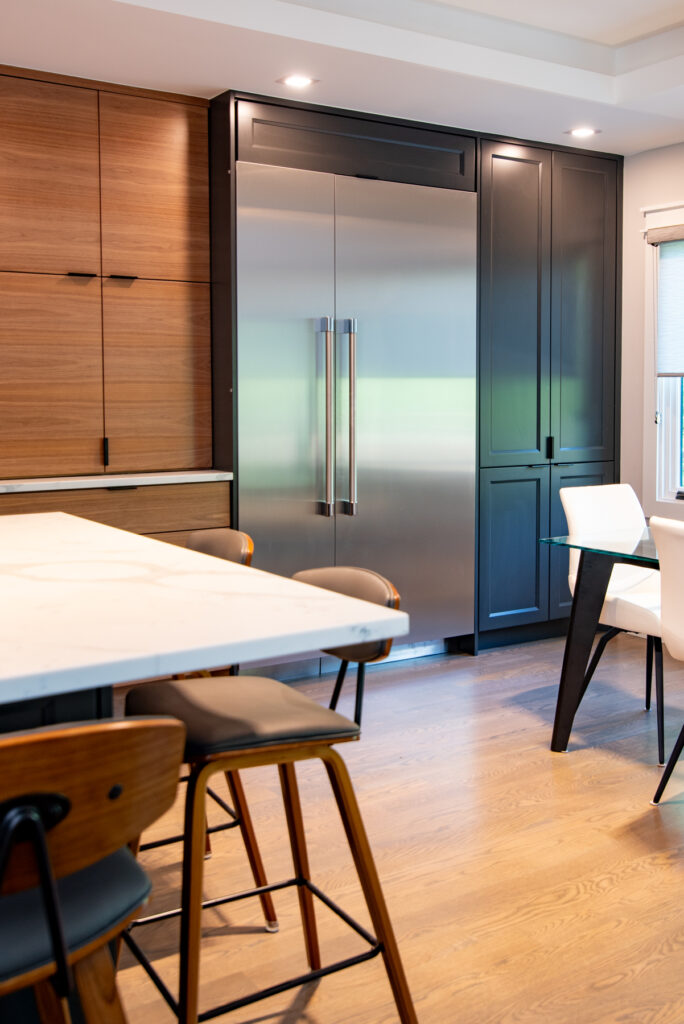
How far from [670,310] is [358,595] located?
11.8 feet

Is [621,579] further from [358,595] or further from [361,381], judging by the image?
[358,595]

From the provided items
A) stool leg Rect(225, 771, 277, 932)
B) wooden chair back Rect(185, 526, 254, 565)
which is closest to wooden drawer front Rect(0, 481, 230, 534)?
wooden chair back Rect(185, 526, 254, 565)

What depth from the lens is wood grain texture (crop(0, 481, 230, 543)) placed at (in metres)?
3.54

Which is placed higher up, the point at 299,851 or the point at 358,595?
the point at 358,595

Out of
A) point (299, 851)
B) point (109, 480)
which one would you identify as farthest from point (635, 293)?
point (299, 851)

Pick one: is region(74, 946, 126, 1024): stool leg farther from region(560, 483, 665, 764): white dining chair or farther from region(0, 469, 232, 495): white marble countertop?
region(0, 469, 232, 495): white marble countertop

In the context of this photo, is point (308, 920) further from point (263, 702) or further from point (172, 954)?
point (263, 702)

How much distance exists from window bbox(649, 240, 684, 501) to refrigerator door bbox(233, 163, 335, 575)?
72.4 inches

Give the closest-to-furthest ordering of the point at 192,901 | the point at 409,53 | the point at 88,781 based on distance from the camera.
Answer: the point at 88,781 → the point at 192,901 → the point at 409,53

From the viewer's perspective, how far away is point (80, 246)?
12.3ft

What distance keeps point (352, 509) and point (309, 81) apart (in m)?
1.69

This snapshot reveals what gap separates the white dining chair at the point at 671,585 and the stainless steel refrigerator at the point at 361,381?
1.62m

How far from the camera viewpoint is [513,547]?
4.75m

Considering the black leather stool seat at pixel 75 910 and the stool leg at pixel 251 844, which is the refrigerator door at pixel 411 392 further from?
the black leather stool seat at pixel 75 910
